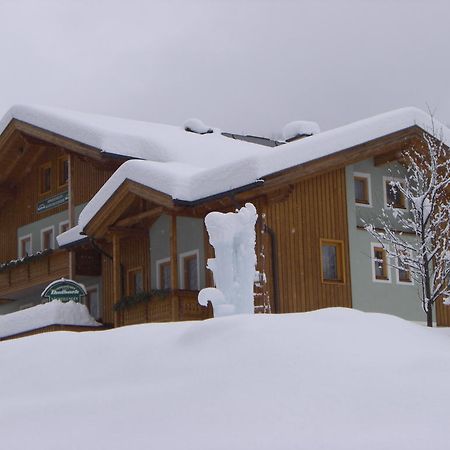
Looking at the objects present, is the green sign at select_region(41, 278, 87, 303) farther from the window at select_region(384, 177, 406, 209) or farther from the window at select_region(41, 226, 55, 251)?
the window at select_region(384, 177, 406, 209)

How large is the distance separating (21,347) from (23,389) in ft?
5.54

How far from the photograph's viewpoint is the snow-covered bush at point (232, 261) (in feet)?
59.1

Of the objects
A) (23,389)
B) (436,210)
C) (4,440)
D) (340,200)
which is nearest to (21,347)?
(23,389)

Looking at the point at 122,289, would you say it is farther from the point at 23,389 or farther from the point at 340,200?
the point at 23,389

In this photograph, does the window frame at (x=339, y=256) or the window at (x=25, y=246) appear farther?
the window at (x=25, y=246)

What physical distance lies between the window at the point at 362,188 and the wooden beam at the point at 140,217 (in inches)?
189

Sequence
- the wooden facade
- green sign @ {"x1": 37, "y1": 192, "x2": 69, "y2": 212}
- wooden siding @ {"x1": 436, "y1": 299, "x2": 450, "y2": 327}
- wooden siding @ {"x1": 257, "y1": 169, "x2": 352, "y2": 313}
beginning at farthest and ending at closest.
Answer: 1. green sign @ {"x1": 37, "y1": 192, "x2": 69, "y2": 212}
2. the wooden facade
3. wooden siding @ {"x1": 436, "y1": 299, "x2": 450, "y2": 327}
4. wooden siding @ {"x1": 257, "y1": 169, "x2": 352, "y2": 313}

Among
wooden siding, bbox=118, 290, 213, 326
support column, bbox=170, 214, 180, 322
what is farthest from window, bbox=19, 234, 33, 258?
support column, bbox=170, 214, 180, 322

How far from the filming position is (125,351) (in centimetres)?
1458

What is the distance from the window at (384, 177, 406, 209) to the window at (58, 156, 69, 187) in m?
10.6

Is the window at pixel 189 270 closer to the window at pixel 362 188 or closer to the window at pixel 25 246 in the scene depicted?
the window at pixel 362 188

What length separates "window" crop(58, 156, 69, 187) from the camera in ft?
106

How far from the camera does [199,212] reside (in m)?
24.6

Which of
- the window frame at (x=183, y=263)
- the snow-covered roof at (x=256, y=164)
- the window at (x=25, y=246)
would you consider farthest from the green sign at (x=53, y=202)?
the window frame at (x=183, y=263)
